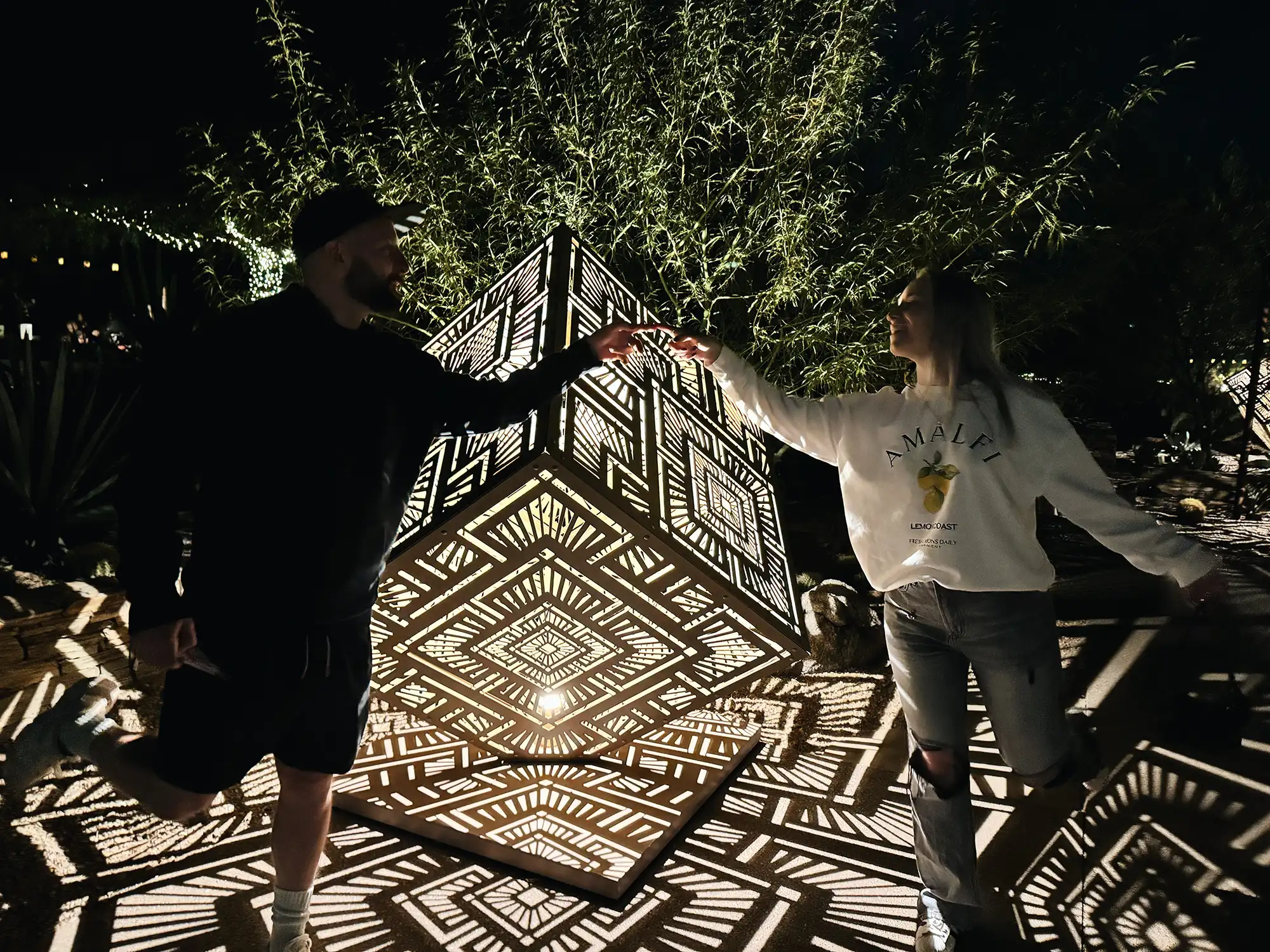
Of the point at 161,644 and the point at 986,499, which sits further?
the point at 986,499

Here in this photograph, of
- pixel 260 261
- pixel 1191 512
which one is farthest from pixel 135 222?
pixel 1191 512

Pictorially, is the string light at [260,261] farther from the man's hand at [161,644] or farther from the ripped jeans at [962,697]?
the ripped jeans at [962,697]

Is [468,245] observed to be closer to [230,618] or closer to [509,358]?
[509,358]

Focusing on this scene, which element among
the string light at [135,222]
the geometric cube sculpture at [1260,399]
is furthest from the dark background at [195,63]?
the geometric cube sculpture at [1260,399]

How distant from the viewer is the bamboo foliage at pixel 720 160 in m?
4.55

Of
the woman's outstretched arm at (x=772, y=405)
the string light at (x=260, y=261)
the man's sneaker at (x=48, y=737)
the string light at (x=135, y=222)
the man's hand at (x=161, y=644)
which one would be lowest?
the man's sneaker at (x=48, y=737)

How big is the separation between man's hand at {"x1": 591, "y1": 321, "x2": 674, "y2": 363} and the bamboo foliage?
2.60 m

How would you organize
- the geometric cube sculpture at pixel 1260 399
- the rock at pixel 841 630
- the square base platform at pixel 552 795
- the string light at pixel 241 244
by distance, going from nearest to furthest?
the square base platform at pixel 552 795
the rock at pixel 841 630
the string light at pixel 241 244
the geometric cube sculpture at pixel 1260 399

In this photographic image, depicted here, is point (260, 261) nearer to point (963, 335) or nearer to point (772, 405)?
point (772, 405)

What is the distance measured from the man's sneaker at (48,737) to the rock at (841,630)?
2.69 metres

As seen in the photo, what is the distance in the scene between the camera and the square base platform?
228 cm

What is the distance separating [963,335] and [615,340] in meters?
0.77

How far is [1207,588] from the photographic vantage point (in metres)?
1.75

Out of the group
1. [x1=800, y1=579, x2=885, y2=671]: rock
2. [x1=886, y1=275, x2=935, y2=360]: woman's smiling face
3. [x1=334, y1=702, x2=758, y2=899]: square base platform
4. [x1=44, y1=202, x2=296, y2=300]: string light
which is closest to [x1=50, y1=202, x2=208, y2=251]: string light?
[x1=44, y1=202, x2=296, y2=300]: string light
